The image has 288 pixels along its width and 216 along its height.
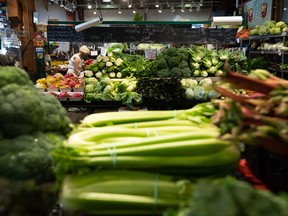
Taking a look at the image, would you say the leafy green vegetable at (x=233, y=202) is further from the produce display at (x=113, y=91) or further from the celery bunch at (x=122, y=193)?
the produce display at (x=113, y=91)

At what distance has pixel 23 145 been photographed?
4.76 feet

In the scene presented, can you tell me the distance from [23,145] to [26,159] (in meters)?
0.08

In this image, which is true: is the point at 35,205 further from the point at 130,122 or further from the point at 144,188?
the point at 130,122

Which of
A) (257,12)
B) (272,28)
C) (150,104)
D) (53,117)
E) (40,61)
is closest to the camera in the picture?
(53,117)

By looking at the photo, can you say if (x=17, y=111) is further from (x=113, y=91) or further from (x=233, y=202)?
(x=113, y=91)

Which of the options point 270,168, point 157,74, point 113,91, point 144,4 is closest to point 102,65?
point 113,91

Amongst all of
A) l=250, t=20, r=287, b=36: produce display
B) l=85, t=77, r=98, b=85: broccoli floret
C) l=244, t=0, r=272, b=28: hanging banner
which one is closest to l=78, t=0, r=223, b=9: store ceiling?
l=244, t=0, r=272, b=28: hanging banner

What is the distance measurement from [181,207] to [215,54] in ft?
14.9

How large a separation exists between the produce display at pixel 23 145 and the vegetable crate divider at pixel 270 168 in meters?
1.04

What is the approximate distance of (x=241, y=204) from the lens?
0.98 m

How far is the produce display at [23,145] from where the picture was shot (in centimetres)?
128

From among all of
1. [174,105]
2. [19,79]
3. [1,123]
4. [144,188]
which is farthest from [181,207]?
[174,105]

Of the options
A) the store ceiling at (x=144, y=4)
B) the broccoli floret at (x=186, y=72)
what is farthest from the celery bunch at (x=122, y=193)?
the store ceiling at (x=144, y=4)

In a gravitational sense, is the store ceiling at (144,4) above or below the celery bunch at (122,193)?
above
